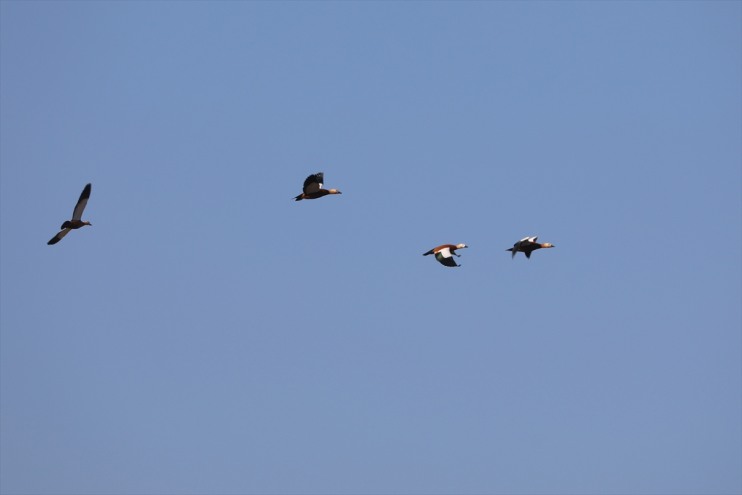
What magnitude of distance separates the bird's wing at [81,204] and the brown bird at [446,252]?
20507mm

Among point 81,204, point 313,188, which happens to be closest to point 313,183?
point 313,188

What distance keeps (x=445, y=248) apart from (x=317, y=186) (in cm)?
892

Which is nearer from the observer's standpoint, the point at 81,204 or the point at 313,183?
the point at 313,183

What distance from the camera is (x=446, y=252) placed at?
91938 millimetres

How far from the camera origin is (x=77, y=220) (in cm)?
9262

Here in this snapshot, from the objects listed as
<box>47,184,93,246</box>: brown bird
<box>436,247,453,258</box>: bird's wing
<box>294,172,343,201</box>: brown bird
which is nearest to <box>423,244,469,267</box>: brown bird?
<box>436,247,453,258</box>: bird's wing

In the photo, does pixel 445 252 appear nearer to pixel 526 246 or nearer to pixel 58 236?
pixel 526 246

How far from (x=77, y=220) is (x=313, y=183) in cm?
1498

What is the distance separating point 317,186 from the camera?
291 feet

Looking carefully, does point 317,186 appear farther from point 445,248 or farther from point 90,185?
point 90,185

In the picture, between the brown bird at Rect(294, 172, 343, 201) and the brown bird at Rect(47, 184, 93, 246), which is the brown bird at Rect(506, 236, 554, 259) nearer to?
the brown bird at Rect(294, 172, 343, 201)

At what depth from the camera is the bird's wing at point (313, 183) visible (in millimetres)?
87688

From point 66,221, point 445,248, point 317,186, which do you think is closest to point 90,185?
point 66,221

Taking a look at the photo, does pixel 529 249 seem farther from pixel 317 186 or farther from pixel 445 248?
pixel 317 186
